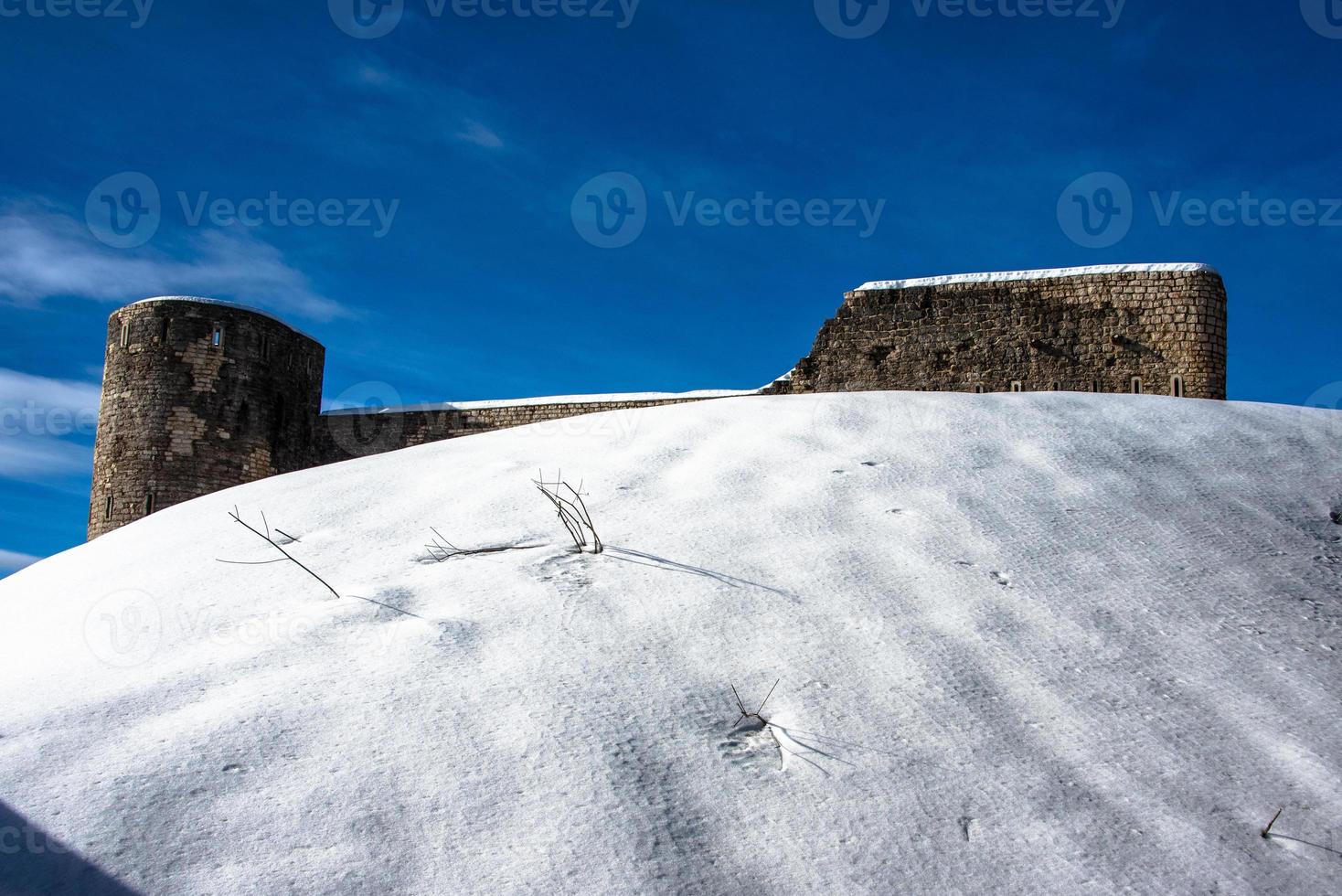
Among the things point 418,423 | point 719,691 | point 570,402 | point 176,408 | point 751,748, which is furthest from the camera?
point 418,423

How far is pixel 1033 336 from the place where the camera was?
9.20 meters

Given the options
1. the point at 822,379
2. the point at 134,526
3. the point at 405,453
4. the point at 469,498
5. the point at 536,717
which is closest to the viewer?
the point at 536,717

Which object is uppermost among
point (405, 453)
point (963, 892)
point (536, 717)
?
point (405, 453)

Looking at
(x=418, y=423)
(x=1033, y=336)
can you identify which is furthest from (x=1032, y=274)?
(x=418, y=423)

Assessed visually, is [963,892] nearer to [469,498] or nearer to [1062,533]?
[1062,533]

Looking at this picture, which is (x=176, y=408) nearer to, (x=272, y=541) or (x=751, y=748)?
(x=272, y=541)

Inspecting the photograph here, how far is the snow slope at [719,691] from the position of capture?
139 cm

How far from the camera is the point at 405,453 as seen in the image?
384cm

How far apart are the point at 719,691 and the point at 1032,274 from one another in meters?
8.69

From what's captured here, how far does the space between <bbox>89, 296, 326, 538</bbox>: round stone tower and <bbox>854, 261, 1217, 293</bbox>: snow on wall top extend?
882 centimetres

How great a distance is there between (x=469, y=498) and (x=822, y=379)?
23.9 ft

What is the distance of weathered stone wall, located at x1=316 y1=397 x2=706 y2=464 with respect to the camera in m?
11.4

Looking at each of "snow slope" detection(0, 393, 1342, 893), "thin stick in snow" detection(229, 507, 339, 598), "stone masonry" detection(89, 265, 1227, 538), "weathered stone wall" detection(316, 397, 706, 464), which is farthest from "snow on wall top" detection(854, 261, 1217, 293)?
"thin stick in snow" detection(229, 507, 339, 598)

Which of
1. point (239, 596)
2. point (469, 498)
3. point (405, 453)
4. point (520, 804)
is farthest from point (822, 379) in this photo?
point (520, 804)
